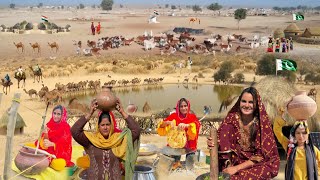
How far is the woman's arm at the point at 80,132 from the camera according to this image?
5.40m

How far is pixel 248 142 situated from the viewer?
564cm

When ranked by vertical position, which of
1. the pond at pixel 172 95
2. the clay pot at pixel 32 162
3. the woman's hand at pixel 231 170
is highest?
the woman's hand at pixel 231 170

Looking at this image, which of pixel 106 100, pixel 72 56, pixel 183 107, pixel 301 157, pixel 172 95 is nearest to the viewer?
pixel 106 100

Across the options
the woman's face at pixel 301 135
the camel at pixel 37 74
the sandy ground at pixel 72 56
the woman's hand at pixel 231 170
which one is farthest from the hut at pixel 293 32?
the woman's hand at pixel 231 170

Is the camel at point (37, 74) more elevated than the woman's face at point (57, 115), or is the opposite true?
the woman's face at point (57, 115)

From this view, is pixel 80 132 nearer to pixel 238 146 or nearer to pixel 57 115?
pixel 238 146

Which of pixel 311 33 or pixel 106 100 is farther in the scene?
pixel 311 33

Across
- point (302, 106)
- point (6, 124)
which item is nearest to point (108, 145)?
point (302, 106)

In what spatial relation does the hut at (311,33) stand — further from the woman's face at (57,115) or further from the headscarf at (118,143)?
the headscarf at (118,143)

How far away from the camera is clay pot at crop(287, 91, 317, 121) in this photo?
18.0 feet

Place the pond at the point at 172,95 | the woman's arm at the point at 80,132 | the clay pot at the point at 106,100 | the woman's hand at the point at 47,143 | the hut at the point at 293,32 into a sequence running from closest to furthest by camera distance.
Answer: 1. the clay pot at the point at 106,100
2. the woman's arm at the point at 80,132
3. the woman's hand at the point at 47,143
4. the pond at the point at 172,95
5. the hut at the point at 293,32

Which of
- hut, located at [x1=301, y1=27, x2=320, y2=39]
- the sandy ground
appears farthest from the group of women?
hut, located at [x1=301, y1=27, x2=320, y2=39]

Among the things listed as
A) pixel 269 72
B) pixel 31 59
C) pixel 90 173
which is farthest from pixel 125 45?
pixel 90 173

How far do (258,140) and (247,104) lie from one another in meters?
0.41
